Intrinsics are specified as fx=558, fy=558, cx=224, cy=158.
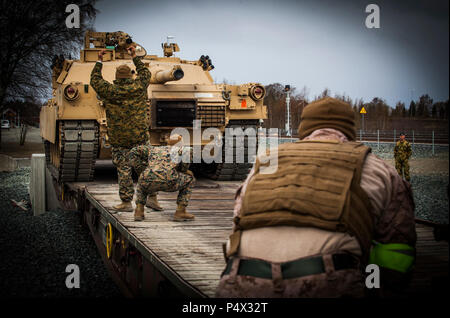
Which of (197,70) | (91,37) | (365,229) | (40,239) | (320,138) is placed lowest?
(40,239)

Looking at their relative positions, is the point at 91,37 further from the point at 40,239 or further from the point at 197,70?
the point at 40,239

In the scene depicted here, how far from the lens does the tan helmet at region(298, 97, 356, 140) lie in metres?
2.79

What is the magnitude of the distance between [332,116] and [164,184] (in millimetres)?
3204

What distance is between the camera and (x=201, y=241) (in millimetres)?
4930

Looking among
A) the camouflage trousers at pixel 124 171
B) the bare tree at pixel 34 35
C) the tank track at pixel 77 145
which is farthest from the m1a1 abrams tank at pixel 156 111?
the bare tree at pixel 34 35

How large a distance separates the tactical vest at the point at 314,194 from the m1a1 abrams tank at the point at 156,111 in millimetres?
6285

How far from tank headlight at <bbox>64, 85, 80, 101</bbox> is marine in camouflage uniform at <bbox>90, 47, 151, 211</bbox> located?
2859 millimetres

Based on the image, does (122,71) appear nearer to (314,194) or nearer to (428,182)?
(314,194)

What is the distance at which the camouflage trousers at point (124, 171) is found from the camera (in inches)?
256

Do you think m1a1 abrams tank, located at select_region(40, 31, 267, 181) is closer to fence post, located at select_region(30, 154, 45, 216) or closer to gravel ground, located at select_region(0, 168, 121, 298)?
fence post, located at select_region(30, 154, 45, 216)

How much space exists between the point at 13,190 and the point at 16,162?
6.05 meters

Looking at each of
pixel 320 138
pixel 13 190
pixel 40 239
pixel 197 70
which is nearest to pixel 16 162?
pixel 13 190

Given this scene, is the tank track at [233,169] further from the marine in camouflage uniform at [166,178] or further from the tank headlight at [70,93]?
the marine in camouflage uniform at [166,178]

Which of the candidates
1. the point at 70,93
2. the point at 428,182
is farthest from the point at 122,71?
the point at 428,182
